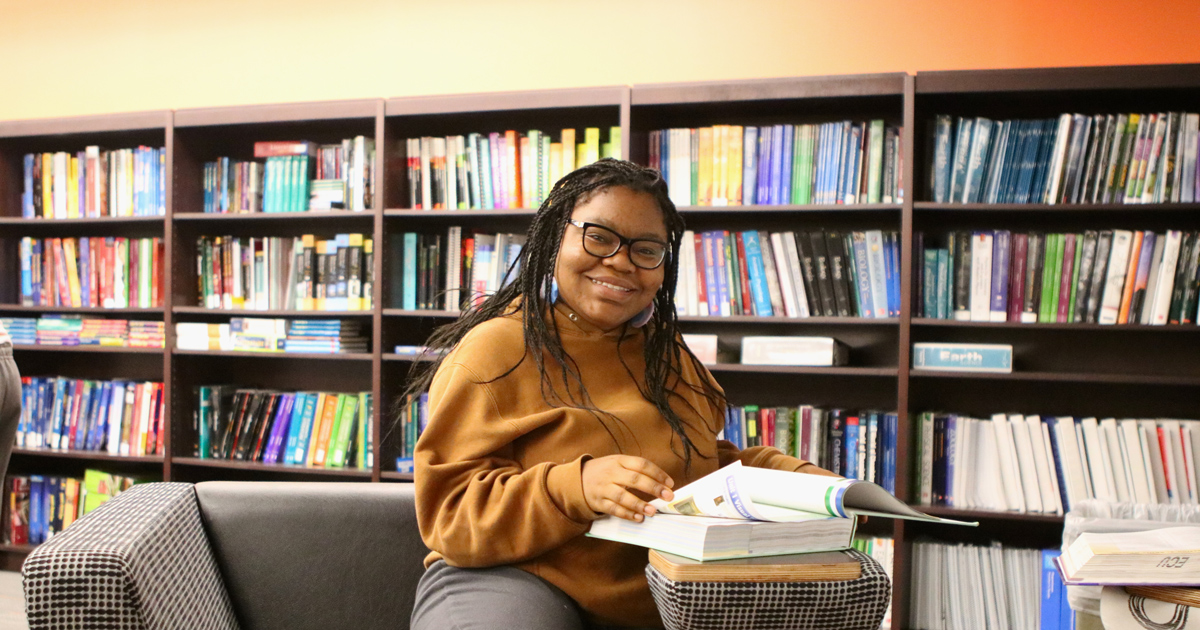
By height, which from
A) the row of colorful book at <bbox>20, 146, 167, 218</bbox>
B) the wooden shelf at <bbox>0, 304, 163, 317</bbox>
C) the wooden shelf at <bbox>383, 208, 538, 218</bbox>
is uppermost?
the row of colorful book at <bbox>20, 146, 167, 218</bbox>

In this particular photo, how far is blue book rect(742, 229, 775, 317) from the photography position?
8.77 feet

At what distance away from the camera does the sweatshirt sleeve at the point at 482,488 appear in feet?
3.57

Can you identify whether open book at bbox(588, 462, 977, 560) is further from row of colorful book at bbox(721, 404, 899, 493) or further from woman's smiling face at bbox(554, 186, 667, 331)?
row of colorful book at bbox(721, 404, 899, 493)

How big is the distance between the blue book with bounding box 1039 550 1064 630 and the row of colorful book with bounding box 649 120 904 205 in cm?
112

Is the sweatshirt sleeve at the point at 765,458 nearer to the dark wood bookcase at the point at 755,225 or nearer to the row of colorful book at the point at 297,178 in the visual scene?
the dark wood bookcase at the point at 755,225

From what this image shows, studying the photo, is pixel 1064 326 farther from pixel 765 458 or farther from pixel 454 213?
pixel 454 213

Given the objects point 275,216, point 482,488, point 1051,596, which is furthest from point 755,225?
point 482,488

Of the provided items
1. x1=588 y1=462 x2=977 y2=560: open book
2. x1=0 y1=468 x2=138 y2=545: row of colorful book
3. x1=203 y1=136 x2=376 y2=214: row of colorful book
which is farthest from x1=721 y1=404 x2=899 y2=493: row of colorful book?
x1=0 y1=468 x2=138 y2=545: row of colorful book

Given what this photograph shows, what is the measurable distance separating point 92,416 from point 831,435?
2612 millimetres

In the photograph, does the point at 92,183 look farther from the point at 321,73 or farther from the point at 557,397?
the point at 557,397

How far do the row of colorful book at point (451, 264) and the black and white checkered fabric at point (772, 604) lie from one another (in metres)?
1.94

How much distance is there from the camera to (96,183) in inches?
125

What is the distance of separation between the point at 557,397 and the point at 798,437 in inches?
62.2

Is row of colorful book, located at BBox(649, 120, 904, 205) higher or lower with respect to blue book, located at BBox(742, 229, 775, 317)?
higher
